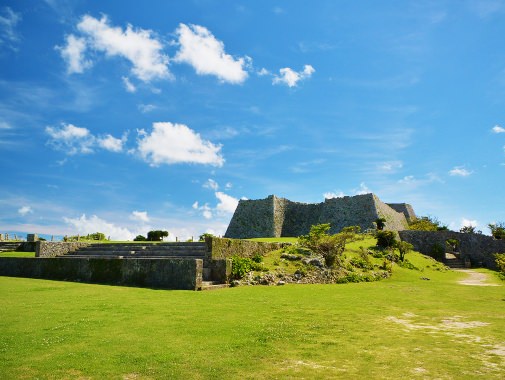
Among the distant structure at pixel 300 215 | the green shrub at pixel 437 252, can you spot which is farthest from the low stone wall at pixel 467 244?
the distant structure at pixel 300 215

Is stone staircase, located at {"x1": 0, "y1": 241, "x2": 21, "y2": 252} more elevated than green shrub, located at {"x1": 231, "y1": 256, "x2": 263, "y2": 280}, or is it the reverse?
A: stone staircase, located at {"x1": 0, "y1": 241, "x2": 21, "y2": 252}

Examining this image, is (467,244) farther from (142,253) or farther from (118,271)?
(118,271)

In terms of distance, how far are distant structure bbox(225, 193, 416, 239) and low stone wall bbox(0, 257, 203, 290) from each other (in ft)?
114

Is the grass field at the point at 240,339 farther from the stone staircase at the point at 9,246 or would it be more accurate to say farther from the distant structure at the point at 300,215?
the distant structure at the point at 300,215

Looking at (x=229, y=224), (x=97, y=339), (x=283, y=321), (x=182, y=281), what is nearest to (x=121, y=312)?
(x=97, y=339)

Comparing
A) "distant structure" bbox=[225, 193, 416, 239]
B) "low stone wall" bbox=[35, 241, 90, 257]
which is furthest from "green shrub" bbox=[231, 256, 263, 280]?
"distant structure" bbox=[225, 193, 416, 239]

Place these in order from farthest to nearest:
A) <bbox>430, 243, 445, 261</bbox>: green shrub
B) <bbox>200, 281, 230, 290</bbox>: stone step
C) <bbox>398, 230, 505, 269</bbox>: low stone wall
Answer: <bbox>430, 243, 445, 261</bbox>: green shrub
<bbox>398, 230, 505, 269</bbox>: low stone wall
<bbox>200, 281, 230, 290</bbox>: stone step

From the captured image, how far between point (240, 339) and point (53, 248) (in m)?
18.1

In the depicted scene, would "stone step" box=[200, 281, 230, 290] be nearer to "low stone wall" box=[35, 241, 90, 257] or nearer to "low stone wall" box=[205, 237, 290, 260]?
"low stone wall" box=[205, 237, 290, 260]

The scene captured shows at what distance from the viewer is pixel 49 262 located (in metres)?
15.2

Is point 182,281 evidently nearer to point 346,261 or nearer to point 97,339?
point 97,339

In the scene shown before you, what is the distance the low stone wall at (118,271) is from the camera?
12.3 m

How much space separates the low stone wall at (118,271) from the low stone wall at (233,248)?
2.56m

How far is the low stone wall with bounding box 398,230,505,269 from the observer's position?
3597cm
